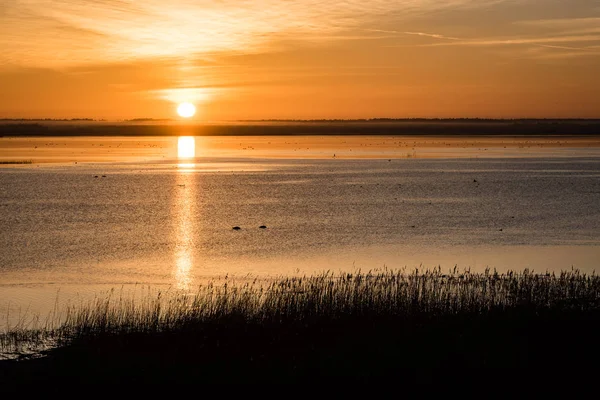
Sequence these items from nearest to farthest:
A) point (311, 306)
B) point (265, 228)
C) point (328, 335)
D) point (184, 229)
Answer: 1. point (328, 335)
2. point (311, 306)
3. point (265, 228)
4. point (184, 229)

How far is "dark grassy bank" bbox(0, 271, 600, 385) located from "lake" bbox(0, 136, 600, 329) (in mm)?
3674

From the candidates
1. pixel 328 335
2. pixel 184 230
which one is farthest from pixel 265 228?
pixel 328 335

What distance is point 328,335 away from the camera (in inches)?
639

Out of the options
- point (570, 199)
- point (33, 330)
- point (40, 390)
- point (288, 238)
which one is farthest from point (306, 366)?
point (570, 199)

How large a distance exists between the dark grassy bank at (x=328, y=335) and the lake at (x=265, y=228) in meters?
3.67

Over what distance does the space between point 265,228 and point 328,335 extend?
872 inches

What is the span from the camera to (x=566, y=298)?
763 inches

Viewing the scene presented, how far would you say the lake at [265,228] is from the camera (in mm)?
26391

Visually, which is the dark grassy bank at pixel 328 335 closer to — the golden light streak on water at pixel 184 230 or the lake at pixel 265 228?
the lake at pixel 265 228

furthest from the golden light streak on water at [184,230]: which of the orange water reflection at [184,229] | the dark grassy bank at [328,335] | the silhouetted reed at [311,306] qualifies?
the dark grassy bank at [328,335]

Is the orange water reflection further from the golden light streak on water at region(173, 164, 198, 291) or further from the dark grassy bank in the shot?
the dark grassy bank

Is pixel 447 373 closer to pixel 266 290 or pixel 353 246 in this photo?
pixel 266 290

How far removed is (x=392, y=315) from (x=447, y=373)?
4358 mm

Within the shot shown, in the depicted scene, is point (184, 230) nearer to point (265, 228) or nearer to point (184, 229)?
point (184, 229)
